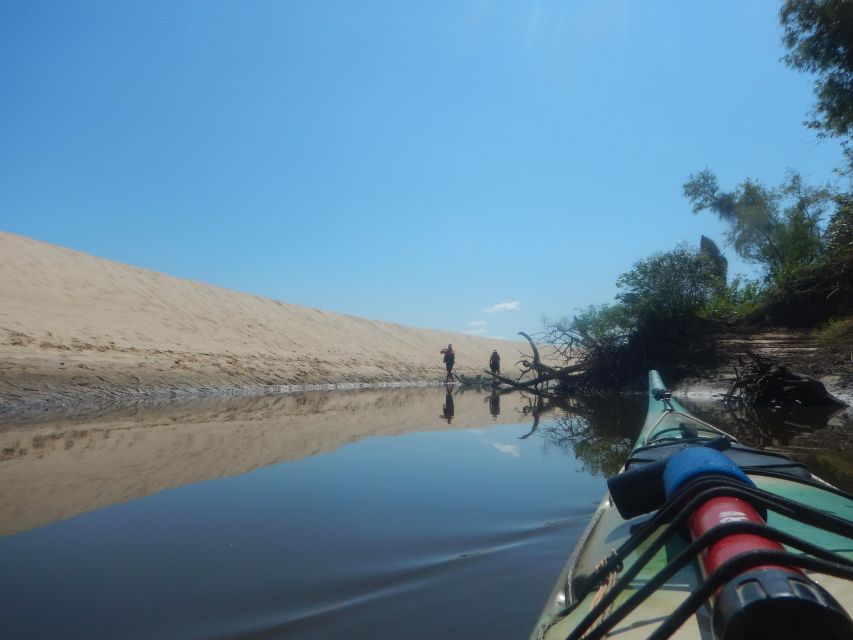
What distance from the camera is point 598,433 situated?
367 inches

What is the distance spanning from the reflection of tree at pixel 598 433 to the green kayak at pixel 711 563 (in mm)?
4127

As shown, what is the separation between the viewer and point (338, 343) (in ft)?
103

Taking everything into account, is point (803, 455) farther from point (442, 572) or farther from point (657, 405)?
point (442, 572)

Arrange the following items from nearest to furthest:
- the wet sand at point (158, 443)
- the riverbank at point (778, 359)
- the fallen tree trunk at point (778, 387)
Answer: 1. the wet sand at point (158, 443)
2. the fallen tree trunk at point (778, 387)
3. the riverbank at point (778, 359)

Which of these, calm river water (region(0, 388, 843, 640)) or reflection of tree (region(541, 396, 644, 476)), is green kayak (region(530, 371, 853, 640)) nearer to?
calm river water (region(0, 388, 843, 640))

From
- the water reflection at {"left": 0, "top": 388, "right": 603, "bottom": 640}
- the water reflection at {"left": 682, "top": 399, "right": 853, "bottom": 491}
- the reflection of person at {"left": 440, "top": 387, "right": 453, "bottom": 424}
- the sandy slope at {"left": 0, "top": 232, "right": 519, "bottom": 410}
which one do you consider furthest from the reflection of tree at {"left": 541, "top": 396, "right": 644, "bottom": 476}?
the sandy slope at {"left": 0, "top": 232, "right": 519, "bottom": 410}

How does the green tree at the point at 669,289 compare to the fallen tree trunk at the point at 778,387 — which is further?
the green tree at the point at 669,289

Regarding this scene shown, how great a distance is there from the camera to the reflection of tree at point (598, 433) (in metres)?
6.87

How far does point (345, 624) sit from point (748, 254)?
1378 inches

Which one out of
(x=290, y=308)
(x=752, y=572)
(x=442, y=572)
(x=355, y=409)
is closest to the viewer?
(x=752, y=572)

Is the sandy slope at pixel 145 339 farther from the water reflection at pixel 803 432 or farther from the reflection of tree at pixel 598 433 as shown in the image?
the water reflection at pixel 803 432

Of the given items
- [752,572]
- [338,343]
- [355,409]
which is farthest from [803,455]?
[338,343]

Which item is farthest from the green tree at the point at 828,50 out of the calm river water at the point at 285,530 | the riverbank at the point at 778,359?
the calm river water at the point at 285,530

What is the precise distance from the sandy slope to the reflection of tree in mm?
10712
